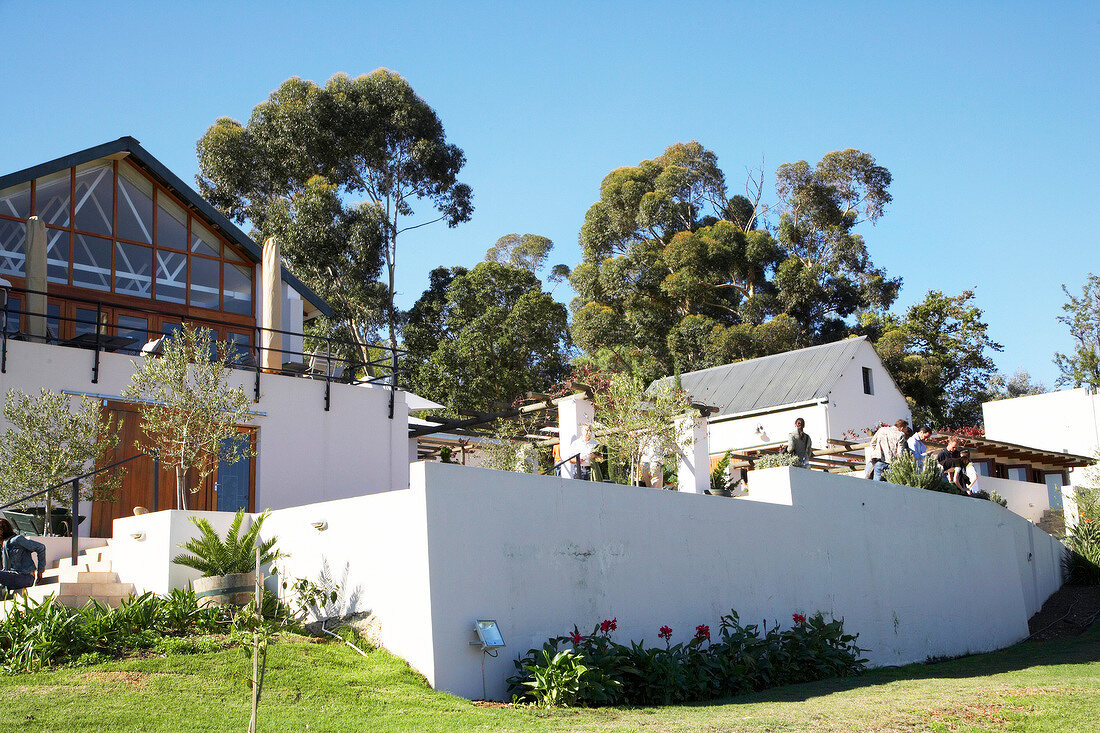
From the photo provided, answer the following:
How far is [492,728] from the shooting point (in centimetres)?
784

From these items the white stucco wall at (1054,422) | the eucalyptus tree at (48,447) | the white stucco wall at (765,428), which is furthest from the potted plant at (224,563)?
the white stucco wall at (1054,422)

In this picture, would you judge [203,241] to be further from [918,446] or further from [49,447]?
[918,446]

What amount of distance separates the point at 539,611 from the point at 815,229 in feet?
123

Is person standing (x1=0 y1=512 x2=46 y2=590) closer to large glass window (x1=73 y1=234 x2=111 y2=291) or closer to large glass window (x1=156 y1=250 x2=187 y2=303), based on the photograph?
large glass window (x1=73 y1=234 x2=111 y2=291)

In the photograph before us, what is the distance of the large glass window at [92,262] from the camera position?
18.0 metres

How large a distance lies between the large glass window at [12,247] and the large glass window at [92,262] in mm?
856

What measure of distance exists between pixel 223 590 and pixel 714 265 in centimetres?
3433

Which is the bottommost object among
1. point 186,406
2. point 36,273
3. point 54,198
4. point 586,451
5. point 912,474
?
point 912,474

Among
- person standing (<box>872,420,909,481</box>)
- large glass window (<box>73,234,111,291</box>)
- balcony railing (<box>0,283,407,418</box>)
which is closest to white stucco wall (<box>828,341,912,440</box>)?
person standing (<box>872,420,909,481</box>)

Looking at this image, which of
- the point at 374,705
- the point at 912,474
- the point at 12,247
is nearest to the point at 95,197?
the point at 12,247

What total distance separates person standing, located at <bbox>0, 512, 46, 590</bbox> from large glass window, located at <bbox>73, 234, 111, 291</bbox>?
7439 millimetres

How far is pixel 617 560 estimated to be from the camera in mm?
11289

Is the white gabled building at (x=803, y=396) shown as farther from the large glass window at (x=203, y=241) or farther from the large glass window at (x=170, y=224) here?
the large glass window at (x=170, y=224)

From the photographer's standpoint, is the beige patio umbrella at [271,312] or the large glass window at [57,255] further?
the large glass window at [57,255]
